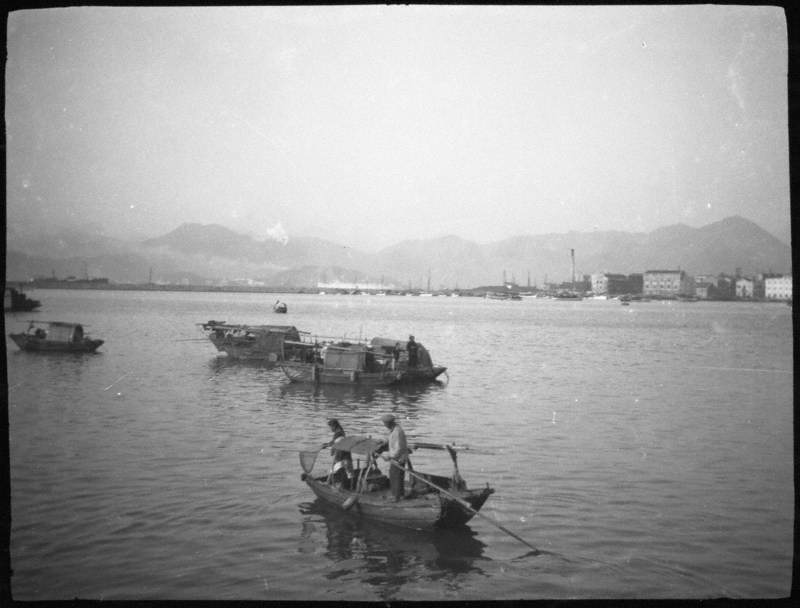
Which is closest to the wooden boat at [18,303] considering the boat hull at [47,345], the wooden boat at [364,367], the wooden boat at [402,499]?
the boat hull at [47,345]

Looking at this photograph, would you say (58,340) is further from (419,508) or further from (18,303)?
(419,508)

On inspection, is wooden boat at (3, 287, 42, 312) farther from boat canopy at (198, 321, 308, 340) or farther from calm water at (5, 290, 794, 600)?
calm water at (5, 290, 794, 600)

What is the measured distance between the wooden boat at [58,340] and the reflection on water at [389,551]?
25.0 m

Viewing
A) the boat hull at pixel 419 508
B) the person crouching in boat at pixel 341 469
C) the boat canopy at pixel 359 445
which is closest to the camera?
the boat hull at pixel 419 508

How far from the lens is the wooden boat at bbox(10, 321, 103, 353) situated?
3050 centimetres

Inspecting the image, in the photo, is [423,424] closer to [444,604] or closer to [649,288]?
[444,604]

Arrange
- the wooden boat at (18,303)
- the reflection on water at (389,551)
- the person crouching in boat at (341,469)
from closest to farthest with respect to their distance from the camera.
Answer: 1. the reflection on water at (389,551)
2. the person crouching in boat at (341,469)
3. the wooden boat at (18,303)

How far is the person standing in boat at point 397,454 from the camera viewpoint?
9352 millimetres

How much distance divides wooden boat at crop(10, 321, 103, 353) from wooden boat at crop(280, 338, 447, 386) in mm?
13176

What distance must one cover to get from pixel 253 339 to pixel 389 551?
75.6 ft

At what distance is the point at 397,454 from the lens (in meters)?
9.37

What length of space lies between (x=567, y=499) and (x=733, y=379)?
1951 centimetres

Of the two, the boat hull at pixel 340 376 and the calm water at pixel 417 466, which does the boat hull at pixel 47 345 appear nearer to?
the calm water at pixel 417 466

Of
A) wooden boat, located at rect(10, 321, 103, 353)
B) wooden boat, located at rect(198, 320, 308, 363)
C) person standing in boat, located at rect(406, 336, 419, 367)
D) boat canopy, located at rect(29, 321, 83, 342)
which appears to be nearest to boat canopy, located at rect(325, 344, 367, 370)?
person standing in boat, located at rect(406, 336, 419, 367)
